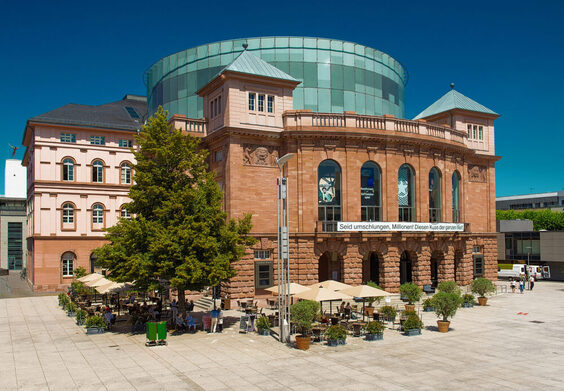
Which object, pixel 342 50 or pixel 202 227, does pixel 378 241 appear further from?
pixel 342 50

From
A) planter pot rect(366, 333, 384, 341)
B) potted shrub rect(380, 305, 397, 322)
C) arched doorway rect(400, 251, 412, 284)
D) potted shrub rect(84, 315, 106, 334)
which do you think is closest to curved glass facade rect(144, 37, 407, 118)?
arched doorway rect(400, 251, 412, 284)

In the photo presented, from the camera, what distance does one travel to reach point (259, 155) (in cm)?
3981

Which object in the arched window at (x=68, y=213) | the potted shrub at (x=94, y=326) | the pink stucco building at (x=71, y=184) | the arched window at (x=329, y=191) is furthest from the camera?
the arched window at (x=68, y=213)

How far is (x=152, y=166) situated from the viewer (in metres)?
29.7

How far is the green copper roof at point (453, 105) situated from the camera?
5091 cm

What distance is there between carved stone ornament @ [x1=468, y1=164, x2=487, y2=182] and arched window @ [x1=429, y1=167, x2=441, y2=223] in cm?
703

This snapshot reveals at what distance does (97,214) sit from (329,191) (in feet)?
99.6

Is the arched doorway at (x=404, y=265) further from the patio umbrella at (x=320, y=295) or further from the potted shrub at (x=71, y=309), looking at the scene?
the potted shrub at (x=71, y=309)

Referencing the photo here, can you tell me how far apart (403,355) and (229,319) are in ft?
43.2

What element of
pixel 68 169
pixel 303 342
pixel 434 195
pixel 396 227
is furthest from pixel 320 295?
Answer: pixel 68 169

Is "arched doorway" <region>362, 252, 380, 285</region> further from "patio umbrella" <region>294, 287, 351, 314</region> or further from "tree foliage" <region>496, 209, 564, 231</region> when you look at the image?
"tree foliage" <region>496, 209, 564, 231</region>

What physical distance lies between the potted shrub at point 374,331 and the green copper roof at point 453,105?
30.9 m

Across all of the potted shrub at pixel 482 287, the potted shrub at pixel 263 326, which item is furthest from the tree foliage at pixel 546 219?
the potted shrub at pixel 263 326

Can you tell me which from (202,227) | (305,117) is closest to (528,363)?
(202,227)
